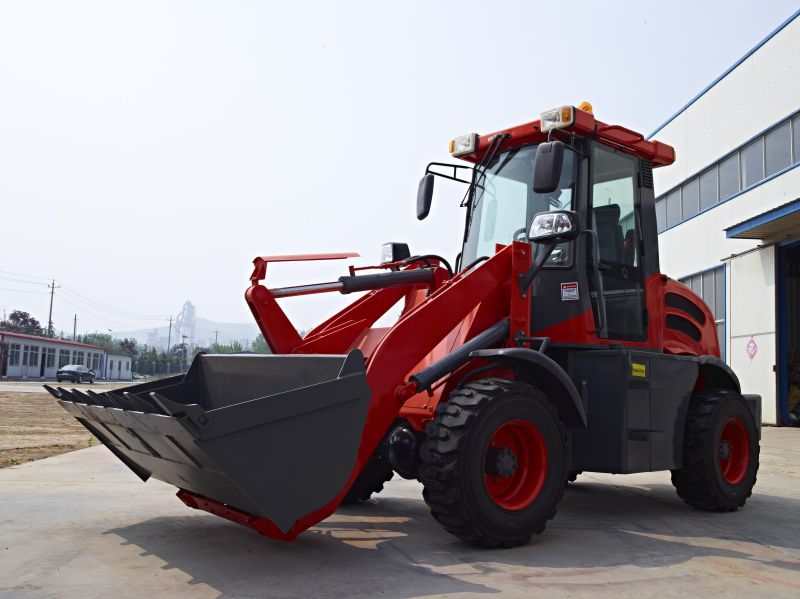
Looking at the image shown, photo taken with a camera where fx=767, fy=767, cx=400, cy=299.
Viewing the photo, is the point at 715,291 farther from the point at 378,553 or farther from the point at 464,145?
the point at 378,553

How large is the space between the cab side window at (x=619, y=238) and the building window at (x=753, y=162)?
13.2 metres

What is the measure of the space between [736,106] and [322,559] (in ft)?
59.7

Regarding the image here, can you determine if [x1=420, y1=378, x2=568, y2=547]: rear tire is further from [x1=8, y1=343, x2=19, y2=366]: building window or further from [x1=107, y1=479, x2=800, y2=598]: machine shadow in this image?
[x1=8, y1=343, x2=19, y2=366]: building window

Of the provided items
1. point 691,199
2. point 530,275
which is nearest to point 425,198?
point 530,275

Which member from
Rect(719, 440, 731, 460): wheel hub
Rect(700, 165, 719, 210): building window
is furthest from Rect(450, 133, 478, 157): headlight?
Rect(700, 165, 719, 210): building window

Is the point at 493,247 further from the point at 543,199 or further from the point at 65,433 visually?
the point at 65,433

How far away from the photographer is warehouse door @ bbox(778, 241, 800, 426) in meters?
17.3

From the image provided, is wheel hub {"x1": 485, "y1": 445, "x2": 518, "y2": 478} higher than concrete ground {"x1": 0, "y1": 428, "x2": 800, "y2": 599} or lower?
higher

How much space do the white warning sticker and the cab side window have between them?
14.6 inches

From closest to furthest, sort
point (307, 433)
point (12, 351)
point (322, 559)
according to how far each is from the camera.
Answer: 1. point (307, 433)
2. point (322, 559)
3. point (12, 351)

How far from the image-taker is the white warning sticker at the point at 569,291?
5625 mm

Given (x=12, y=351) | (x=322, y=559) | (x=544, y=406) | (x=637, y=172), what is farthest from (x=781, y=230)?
(x=12, y=351)

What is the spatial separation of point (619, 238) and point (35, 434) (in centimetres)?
1012

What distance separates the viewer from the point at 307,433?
4043 millimetres
